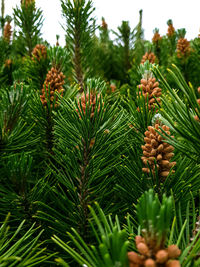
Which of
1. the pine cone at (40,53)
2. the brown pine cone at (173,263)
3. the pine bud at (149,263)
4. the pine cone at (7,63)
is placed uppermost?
the pine cone at (7,63)

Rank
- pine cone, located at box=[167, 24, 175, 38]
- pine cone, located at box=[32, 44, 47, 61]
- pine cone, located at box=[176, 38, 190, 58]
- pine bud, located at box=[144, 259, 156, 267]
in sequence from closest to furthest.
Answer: pine bud, located at box=[144, 259, 156, 267] → pine cone, located at box=[32, 44, 47, 61] → pine cone, located at box=[176, 38, 190, 58] → pine cone, located at box=[167, 24, 175, 38]

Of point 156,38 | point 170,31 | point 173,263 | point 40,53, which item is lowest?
point 173,263

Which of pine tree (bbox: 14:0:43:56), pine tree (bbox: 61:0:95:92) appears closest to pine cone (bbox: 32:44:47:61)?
pine tree (bbox: 61:0:95:92)

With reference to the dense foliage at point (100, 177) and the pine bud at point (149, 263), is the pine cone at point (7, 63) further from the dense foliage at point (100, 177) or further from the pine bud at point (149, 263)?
the pine bud at point (149, 263)

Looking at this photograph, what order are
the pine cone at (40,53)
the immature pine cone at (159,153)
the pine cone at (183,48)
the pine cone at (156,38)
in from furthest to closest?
1. the pine cone at (156,38)
2. the pine cone at (183,48)
3. the pine cone at (40,53)
4. the immature pine cone at (159,153)

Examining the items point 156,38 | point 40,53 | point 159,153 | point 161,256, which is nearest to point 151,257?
point 161,256

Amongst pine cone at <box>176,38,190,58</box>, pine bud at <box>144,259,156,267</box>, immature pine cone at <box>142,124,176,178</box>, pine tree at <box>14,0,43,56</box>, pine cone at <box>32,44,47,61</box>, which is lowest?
pine bud at <box>144,259,156,267</box>

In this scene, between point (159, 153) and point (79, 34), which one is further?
point (79, 34)

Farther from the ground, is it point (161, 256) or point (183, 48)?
point (183, 48)

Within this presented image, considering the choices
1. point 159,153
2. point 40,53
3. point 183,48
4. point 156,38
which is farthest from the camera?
point 156,38

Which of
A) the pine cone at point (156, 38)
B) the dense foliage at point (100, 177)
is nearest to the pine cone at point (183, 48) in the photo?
the pine cone at point (156, 38)

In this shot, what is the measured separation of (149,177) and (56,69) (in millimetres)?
503

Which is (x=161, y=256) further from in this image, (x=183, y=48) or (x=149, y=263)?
(x=183, y=48)

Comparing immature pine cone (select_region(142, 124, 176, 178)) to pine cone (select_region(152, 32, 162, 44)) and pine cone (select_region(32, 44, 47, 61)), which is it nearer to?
pine cone (select_region(32, 44, 47, 61))
